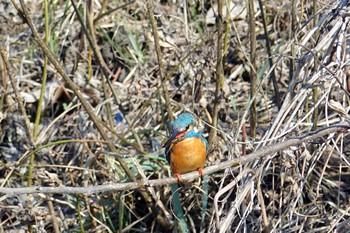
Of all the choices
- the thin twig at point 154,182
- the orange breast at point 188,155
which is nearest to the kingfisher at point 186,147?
the orange breast at point 188,155

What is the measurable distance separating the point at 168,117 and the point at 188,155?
79cm

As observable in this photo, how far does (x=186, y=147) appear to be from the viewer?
3.28 m

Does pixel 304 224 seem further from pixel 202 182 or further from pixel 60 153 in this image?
pixel 60 153

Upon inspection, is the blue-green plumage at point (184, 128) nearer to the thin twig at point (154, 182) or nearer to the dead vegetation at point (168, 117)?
the dead vegetation at point (168, 117)

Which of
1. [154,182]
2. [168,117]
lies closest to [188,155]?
[154,182]

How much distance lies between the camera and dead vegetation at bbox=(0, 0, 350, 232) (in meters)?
3.49

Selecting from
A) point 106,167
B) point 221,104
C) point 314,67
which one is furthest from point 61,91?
point 314,67

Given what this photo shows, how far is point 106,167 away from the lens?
14.2ft

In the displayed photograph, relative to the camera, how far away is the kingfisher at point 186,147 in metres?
3.24

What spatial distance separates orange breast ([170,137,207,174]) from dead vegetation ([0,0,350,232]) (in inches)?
5.3

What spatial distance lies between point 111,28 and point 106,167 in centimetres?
126

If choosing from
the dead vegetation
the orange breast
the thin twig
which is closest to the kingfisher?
the orange breast

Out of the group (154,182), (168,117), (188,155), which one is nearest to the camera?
(154,182)

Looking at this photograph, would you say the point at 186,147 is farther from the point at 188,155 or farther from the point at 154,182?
the point at 154,182
